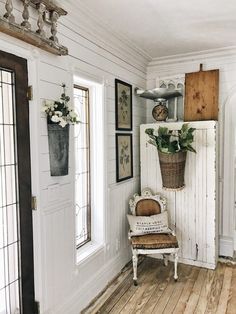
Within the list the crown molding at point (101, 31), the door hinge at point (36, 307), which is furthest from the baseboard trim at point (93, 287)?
the crown molding at point (101, 31)

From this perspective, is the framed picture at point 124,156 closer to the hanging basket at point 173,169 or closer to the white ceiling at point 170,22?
the hanging basket at point 173,169

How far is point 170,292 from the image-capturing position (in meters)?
2.85

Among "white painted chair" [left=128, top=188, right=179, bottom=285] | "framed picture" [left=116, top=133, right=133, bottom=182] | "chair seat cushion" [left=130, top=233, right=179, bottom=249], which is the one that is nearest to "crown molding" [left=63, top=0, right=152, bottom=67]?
"framed picture" [left=116, top=133, right=133, bottom=182]

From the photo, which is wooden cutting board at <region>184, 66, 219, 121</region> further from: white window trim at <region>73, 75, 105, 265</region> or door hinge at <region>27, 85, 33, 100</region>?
door hinge at <region>27, 85, 33, 100</region>

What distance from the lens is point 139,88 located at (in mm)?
3777

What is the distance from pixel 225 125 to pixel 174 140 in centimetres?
86

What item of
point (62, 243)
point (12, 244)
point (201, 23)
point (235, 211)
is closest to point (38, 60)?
point (12, 244)

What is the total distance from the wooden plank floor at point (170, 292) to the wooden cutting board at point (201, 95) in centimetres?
192

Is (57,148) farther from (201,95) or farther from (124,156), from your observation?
(201,95)

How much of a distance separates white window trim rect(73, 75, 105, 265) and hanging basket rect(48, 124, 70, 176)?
2.54ft

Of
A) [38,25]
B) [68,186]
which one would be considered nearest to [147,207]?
[68,186]

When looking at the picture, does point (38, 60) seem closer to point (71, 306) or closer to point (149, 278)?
point (71, 306)

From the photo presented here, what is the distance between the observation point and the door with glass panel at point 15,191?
179 centimetres

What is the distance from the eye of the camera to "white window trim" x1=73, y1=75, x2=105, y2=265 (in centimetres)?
286
